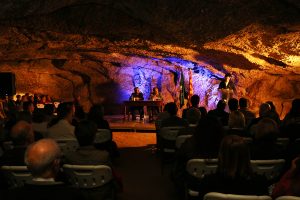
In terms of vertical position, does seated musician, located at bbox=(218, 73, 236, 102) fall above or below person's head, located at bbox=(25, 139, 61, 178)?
above

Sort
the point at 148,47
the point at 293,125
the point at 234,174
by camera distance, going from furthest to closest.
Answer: the point at 148,47
the point at 293,125
the point at 234,174

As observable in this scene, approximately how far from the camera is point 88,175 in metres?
2.82

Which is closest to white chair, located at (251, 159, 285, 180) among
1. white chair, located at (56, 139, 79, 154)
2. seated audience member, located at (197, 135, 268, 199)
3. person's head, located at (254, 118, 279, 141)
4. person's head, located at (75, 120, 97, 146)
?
person's head, located at (254, 118, 279, 141)

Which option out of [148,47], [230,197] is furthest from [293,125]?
[148,47]

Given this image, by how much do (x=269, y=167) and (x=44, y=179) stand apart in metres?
1.89

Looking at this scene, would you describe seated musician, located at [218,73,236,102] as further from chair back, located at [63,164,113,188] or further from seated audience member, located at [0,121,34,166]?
seated audience member, located at [0,121,34,166]

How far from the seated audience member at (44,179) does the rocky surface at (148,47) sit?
604cm

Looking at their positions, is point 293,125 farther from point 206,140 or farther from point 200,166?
point 200,166

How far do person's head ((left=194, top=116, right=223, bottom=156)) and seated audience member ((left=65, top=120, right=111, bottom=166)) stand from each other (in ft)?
2.76

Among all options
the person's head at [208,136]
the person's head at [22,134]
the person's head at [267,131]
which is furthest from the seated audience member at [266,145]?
the person's head at [22,134]

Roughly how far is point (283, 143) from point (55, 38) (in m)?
7.41

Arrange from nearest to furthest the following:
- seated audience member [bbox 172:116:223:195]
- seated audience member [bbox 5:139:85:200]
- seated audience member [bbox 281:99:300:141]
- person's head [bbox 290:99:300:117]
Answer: seated audience member [bbox 5:139:85:200]
seated audience member [bbox 172:116:223:195]
seated audience member [bbox 281:99:300:141]
person's head [bbox 290:99:300:117]

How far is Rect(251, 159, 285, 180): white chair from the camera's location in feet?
9.30

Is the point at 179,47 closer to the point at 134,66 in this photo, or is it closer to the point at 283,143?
the point at 134,66
